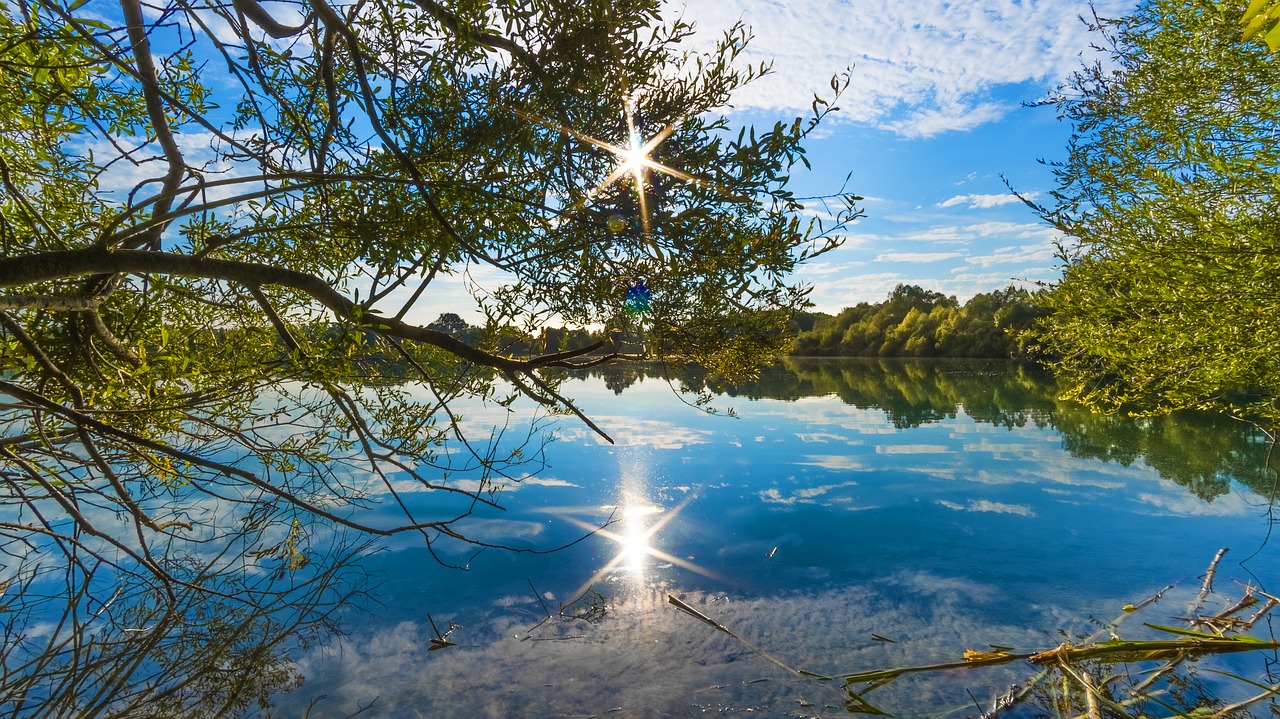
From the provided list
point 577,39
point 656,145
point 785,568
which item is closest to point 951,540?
point 785,568

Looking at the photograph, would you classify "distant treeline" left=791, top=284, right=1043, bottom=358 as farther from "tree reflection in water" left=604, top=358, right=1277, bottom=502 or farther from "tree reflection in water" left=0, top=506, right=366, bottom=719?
"tree reflection in water" left=0, top=506, right=366, bottom=719

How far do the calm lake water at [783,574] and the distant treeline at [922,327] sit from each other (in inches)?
1430

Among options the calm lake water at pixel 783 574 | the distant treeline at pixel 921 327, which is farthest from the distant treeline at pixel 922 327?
the calm lake water at pixel 783 574

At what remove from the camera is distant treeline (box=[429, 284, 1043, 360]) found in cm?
5953

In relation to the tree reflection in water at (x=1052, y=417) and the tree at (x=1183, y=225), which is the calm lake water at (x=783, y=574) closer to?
the tree reflection in water at (x=1052, y=417)

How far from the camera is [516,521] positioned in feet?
35.8

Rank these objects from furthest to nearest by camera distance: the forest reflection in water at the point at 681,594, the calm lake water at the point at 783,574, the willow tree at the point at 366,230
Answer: the calm lake water at the point at 783,574 < the forest reflection in water at the point at 681,594 < the willow tree at the point at 366,230

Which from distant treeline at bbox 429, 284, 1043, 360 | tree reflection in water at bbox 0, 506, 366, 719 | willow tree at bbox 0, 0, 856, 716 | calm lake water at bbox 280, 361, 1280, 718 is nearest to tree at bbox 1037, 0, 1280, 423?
calm lake water at bbox 280, 361, 1280, 718

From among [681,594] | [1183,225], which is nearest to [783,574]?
[681,594]

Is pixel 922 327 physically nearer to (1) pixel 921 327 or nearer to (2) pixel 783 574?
(1) pixel 921 327

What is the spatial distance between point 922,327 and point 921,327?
0.12 metres

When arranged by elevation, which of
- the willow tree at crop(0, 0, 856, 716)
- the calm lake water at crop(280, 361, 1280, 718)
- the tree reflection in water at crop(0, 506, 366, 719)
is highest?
the willow tree at crop(0, 0, 856, 716)

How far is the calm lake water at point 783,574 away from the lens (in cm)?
589

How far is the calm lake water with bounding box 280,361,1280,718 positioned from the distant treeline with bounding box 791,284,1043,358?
37.3 m
